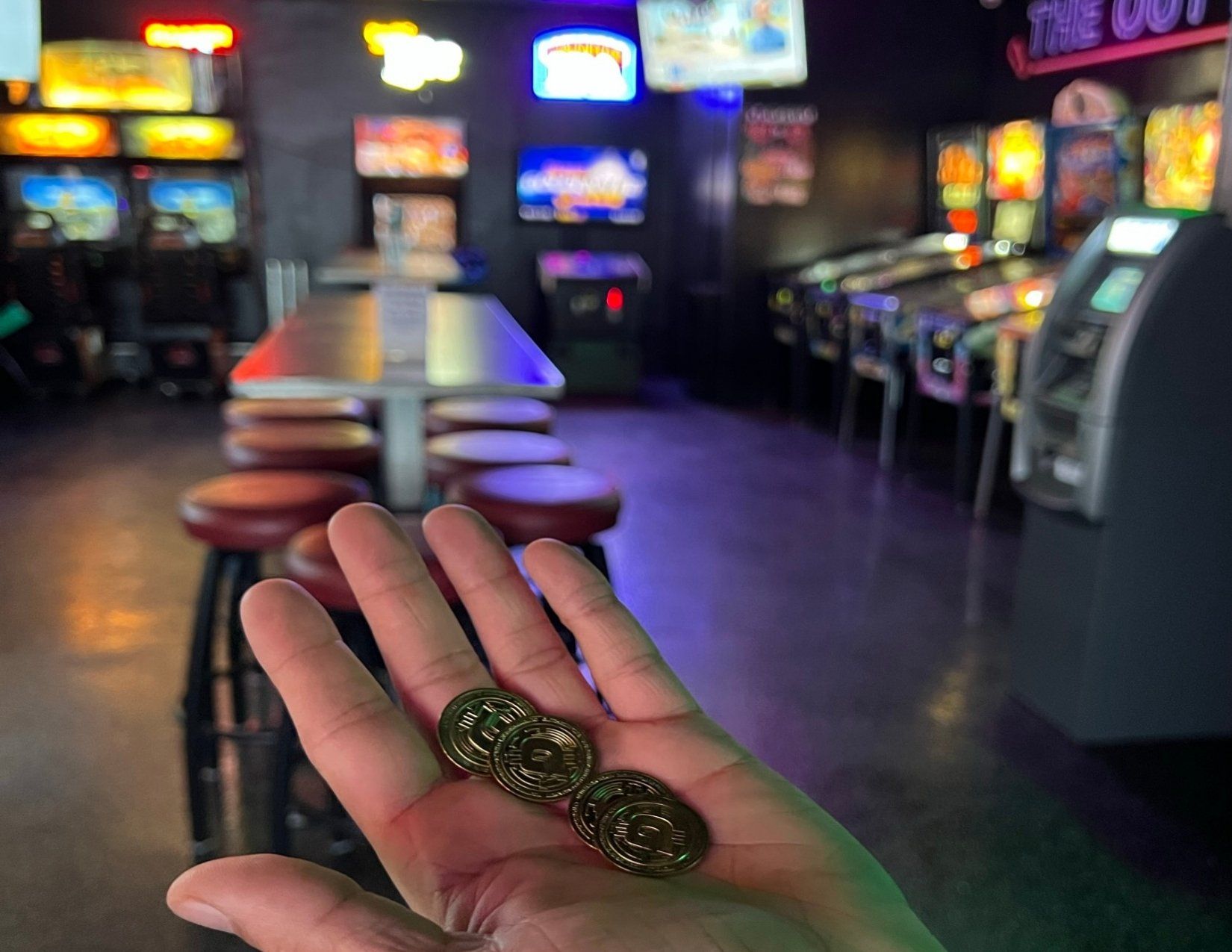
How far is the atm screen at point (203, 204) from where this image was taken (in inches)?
293

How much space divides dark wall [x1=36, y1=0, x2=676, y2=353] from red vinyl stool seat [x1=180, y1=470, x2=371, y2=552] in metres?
5.74

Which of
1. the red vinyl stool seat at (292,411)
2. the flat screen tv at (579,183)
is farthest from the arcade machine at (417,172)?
the red vinyl stool seat at (292,411)

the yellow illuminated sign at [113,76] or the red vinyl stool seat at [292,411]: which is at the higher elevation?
the yellow illuminated sign at [113,76]

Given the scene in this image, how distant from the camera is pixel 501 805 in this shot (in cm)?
101

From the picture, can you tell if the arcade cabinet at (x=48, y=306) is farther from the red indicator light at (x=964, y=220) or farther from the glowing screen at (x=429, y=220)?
the red indicator light at (x=964, y=220)

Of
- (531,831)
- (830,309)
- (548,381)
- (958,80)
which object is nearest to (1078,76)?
(958,80)

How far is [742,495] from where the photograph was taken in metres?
5.20

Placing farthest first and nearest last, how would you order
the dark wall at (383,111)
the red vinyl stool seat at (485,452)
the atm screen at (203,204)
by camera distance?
the dark wall at (383,111)
the atm screen at (203,204)
the red vinyl stool seat at (485,452)

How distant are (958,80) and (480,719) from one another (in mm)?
7158

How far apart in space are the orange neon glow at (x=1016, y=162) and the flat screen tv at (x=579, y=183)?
107 inches

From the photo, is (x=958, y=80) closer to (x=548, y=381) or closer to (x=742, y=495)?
(x=742, y=495)

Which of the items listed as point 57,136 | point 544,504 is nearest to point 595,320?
point 57,136

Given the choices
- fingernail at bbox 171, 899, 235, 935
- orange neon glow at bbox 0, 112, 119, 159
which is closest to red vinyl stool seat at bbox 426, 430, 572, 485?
fingernail at bbox 171, 899, 235, 935

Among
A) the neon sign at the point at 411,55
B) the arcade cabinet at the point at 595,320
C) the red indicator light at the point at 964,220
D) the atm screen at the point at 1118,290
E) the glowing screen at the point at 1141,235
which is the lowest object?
the arcade cabinet at the point at 595,320
